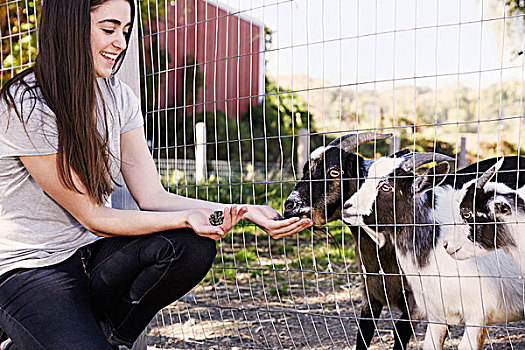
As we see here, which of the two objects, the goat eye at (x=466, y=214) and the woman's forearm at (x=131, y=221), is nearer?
the woman's forearm at (x=131, y=221)

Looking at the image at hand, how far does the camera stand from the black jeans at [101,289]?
158 centimetres

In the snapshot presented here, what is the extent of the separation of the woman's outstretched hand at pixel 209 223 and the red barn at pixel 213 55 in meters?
0.45

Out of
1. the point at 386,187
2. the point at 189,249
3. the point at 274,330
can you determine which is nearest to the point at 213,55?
the point at 274,330

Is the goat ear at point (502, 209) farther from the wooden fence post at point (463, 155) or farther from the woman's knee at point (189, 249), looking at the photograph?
the wooden fence post at point (463, 155)

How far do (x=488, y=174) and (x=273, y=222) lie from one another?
784mm

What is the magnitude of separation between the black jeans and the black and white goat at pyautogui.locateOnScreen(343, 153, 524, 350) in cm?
71

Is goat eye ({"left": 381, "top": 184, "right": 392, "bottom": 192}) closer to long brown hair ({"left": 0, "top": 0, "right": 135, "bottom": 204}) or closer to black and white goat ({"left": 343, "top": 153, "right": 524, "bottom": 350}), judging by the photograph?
black and white goat ({"left": 343, "top": 153, "right": 524, "bottom": 350})

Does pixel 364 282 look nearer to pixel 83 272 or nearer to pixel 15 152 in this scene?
pixel 83 272

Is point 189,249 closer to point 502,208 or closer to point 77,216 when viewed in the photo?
point 77,216

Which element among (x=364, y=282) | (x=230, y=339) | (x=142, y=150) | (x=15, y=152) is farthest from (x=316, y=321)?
(x=15, y=152)

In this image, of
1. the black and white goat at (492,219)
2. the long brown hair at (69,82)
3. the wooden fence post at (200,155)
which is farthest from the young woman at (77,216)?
the wooden fence post at (200,155)

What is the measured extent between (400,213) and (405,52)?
2.03 feet

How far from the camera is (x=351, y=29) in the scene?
80.8 inches

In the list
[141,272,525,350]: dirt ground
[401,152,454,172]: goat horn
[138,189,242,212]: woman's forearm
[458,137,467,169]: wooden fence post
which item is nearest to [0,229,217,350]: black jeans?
[138,189,242,212]: woman's forearm
